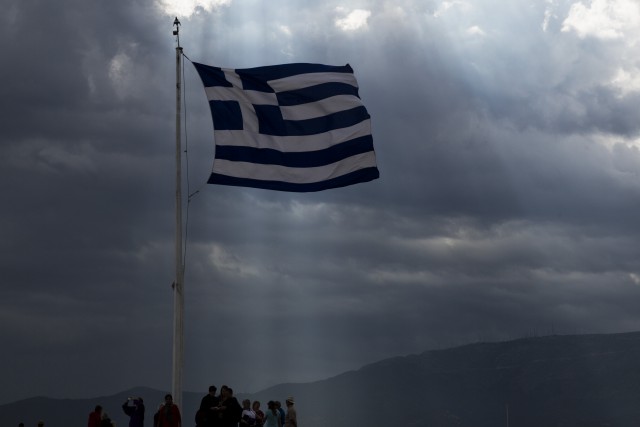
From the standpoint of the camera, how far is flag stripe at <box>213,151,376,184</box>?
31.7 metres

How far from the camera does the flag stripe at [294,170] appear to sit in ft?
104

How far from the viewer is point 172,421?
33000mm

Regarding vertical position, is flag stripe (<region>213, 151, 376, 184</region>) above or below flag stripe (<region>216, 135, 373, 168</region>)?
below

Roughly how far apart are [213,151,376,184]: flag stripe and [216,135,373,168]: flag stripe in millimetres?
141

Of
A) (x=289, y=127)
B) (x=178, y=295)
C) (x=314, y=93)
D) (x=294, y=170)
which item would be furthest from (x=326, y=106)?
(x=178, y=295)

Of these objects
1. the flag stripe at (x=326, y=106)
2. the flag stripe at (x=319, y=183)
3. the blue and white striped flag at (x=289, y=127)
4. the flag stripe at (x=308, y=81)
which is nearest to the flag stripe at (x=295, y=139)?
the blue and white striped flag at (x=289, y=127)

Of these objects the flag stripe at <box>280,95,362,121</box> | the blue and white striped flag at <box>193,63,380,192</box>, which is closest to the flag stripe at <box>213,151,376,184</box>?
the blue and white striped flag at <box>193,63,380,192</box>

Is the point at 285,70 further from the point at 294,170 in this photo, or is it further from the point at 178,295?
the point at 178,295

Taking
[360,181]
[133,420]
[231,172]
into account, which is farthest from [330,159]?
[133,420]

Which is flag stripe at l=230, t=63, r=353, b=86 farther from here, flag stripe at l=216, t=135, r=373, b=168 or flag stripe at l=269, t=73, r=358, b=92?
flag stripe at l=216, t=135, r=373, b=168

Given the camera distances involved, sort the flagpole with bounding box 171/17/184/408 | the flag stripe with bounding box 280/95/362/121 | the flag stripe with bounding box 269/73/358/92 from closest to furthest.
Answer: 1. the flagpole with bounding box 171/17/184/408
2. the flag stripe with bounding box 269/73/358/92
3. the flag stripe with bounding box 280/95/362/121

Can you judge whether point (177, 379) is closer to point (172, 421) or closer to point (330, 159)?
point (172, 421)

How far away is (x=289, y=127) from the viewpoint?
34.0m

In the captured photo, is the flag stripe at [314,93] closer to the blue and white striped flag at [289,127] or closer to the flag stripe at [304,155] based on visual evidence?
the blue and white striped flag at [289,127]
